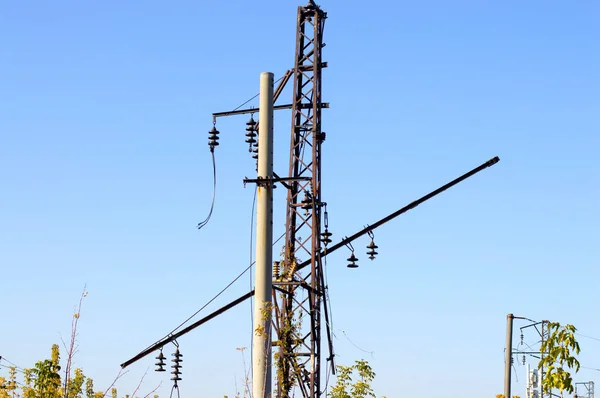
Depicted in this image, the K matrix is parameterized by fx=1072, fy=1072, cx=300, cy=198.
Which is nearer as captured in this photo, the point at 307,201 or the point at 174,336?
the point at 174,336

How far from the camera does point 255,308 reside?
19.1 metres

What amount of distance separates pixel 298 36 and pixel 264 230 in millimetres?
12924

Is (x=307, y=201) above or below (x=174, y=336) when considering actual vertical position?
above

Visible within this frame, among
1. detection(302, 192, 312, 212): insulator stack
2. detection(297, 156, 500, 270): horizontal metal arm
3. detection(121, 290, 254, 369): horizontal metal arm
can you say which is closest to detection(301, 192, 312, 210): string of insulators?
detection(302, 192, 312, 212): insulator stack

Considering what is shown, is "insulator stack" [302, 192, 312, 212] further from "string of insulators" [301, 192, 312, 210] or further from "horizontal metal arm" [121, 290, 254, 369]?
"horizontal metal arm" [121, 290, 254, 369]

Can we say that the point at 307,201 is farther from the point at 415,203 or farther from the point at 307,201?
the point at 415,203

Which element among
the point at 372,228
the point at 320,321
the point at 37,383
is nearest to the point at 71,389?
the point at 37,383

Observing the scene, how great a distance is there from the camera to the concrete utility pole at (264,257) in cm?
1878

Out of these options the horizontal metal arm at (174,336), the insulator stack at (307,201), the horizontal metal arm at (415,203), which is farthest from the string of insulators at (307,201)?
the horizontal metal arm at (174,336)

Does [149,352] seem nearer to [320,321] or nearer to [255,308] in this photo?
[255,308]

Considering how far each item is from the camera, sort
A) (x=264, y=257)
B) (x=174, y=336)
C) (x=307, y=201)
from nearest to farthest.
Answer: (x=264, y=257)
(x=174, y=336)
(x=307, y=201)

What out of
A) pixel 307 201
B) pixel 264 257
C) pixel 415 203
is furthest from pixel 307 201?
pixel 264 257

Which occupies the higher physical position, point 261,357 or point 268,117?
point 268,117

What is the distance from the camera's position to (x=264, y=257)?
19.1 m
